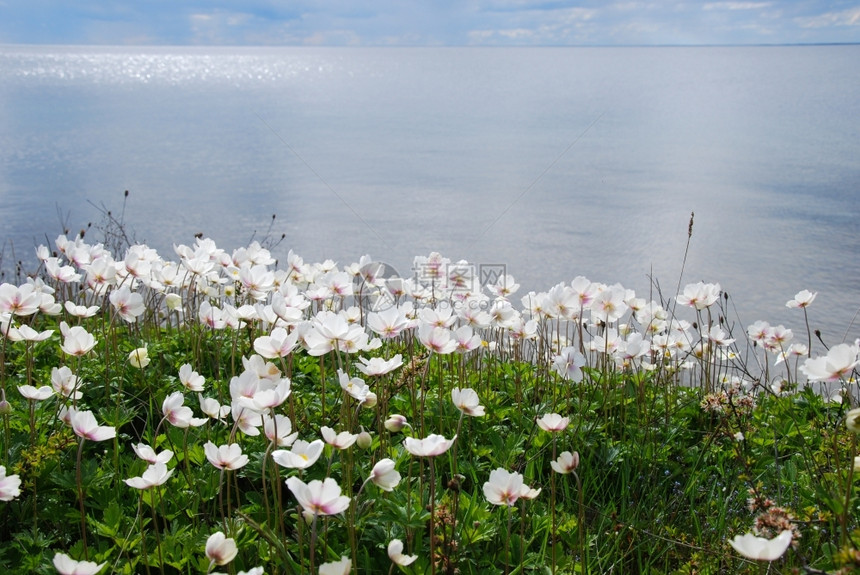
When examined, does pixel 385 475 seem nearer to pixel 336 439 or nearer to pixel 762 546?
pixel 336 439

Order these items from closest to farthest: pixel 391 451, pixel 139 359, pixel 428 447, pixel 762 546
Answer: pixel 762 546 → pixel 428 447 → pixel 391 451 → pixel 139 359

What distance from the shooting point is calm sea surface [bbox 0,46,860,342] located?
5.12 meters

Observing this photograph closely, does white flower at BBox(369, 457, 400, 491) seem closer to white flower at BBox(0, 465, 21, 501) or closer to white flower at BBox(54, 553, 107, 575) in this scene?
white flower at BBox(54, 553, 107, 575)

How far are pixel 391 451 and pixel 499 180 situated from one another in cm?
579

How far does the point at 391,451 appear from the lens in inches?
77.1

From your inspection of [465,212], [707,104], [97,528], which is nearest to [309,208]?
[465,212]

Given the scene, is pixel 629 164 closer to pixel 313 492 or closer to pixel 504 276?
pixel 504 276

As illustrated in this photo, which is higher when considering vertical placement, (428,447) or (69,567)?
(428,447)

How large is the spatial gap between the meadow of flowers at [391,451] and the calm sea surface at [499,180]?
1.98 metres

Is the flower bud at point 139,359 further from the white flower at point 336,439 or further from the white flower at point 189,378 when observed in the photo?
the white flower at point 336,439

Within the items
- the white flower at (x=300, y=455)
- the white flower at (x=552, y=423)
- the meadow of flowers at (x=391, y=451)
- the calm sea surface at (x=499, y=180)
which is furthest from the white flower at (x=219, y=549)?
the calm sea surface at (x=499, y=180)

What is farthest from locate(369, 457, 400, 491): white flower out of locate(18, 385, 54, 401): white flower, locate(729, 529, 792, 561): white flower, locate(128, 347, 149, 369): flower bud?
locate(128, 347, 149, 369): flower bud

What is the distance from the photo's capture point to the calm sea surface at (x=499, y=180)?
5125 millimetres

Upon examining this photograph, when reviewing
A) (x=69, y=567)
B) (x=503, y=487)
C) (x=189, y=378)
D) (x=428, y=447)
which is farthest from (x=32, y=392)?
(x=503, y=487)
